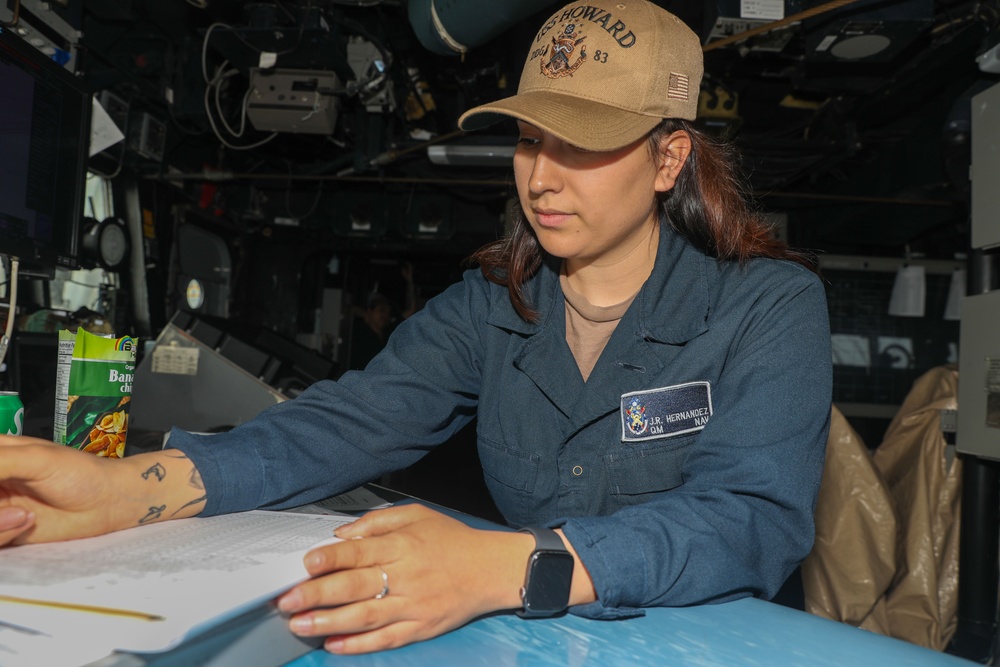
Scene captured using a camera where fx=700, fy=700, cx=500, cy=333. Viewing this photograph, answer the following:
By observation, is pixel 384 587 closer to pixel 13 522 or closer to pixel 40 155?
pixel 13 522

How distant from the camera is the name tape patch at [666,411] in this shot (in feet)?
3.15

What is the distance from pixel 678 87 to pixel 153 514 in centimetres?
89

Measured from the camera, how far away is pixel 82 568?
591 millimetres

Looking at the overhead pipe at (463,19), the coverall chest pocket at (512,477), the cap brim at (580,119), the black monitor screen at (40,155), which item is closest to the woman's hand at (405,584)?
the coverall chest pocket at (512,477)

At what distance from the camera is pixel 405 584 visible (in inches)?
22.6

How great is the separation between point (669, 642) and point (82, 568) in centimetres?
51

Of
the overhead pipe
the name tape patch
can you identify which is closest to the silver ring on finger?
the name tape patch

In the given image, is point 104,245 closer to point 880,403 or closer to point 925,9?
point 925,9

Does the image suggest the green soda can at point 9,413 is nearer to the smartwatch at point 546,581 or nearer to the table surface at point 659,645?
the table surface at point 659,645

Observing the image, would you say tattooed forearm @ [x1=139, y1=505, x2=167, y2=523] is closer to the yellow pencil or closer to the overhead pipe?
the yellow pencil

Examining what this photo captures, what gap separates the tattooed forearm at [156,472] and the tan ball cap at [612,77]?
0.63 meters

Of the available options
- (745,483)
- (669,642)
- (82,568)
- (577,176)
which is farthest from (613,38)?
(82,568)

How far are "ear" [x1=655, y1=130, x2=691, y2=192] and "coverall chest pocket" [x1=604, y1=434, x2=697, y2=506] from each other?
16.5 inches

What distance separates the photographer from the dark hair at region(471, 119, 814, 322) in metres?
1.08
